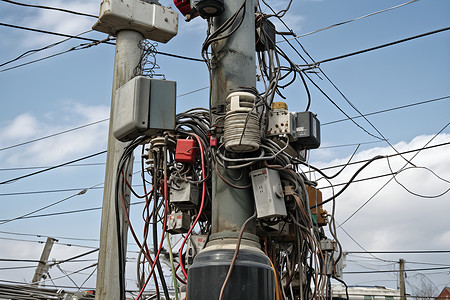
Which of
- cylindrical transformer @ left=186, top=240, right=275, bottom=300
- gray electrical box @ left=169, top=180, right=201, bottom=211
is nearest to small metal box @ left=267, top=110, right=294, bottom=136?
gray electrical box @ left=169, top=180, right=201, bottom=211

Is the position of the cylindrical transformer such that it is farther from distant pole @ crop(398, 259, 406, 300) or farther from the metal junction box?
distant pole @ crop(398, 259, 406, 300)

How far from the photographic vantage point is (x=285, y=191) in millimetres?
3699

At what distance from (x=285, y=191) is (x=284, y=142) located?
16.2 inches

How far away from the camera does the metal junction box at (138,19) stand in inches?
210

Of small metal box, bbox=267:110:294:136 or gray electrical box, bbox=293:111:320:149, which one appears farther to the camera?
gray electrical box, bbox=293:111:320:149

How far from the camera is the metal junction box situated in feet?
17.5

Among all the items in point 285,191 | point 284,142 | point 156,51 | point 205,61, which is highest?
point 156,51

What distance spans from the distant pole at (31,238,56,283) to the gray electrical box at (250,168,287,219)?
13.5m

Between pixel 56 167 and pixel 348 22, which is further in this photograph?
pixel 56 167

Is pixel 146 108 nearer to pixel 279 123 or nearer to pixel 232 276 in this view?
pixel 279 123

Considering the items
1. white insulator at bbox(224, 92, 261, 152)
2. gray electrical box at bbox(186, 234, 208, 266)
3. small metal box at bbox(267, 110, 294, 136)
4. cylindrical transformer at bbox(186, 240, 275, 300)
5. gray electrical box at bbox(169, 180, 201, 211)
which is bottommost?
cylindrical transformer at bbox(186, 240, 275, 300)

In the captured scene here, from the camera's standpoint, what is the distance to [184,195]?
12.8 feet

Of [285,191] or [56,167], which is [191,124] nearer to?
[285,191]

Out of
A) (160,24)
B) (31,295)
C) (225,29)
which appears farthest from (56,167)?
(225,29)
